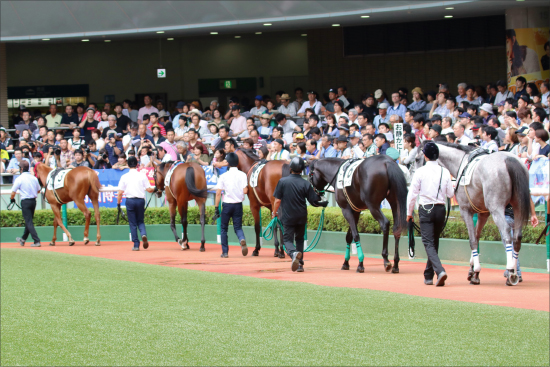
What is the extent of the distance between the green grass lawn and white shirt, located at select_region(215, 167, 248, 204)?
2.36 meters

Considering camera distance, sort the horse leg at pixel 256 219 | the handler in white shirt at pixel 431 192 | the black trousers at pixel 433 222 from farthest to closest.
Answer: the horse leg at pixel 256 219 < the black trousers at pixel 433 222 < the handler in white shirt at pixel 431 192

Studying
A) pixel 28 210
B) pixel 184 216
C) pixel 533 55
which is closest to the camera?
pixel 184 216

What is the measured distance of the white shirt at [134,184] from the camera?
41.7 feet

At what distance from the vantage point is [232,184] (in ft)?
38.0

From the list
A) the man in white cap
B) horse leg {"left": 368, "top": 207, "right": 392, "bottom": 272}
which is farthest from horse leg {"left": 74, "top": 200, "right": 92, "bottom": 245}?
the man in white cap

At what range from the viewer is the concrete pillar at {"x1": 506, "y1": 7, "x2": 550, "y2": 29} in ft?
56.7

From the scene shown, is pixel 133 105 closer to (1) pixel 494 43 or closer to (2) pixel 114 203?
(2) pixel 114 203

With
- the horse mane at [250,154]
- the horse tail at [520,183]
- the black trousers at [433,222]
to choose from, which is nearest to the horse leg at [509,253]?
the horse tail at [520,183]

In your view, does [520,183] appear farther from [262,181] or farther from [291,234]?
[262,181]

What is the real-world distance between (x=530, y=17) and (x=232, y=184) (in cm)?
1008

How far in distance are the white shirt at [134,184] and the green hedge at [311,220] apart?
2876 millimetres

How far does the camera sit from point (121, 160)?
649 inches

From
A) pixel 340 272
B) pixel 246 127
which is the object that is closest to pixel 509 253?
pixel 340 272

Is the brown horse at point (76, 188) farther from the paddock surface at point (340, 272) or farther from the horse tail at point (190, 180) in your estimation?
the horse tail at point (190, 180)
